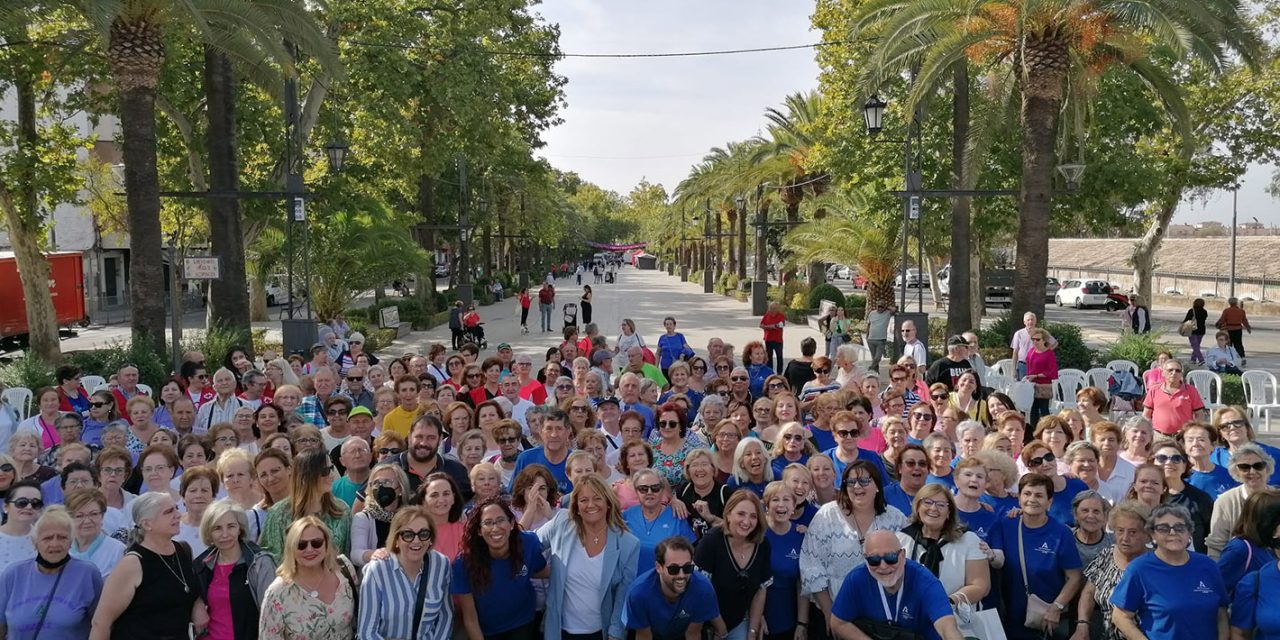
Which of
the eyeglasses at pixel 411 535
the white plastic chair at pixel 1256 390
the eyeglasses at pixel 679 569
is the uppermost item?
the eyeglasses at pixel 411 535

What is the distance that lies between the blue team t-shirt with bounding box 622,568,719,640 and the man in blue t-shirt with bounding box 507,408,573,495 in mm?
1796

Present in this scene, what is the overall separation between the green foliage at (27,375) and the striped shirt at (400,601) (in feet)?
34.9

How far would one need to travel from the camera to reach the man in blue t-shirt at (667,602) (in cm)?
469

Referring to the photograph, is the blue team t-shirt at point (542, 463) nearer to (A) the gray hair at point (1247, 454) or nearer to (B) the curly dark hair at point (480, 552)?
(B) the curly dark hair at point (480, 552)

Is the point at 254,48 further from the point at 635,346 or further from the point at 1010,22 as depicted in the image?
the point at 1010,22

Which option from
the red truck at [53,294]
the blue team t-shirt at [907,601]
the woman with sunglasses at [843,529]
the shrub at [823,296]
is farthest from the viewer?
the shrub at [823,296]

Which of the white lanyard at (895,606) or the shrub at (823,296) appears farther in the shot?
the shrub at (823,296)

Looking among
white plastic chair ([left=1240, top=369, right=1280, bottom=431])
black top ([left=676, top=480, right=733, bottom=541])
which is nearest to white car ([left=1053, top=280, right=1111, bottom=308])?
white plastic chair ([left=1240, top=369, right=1280, bottom=431])

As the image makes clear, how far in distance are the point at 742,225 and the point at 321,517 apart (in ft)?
142

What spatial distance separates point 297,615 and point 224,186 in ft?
50.4

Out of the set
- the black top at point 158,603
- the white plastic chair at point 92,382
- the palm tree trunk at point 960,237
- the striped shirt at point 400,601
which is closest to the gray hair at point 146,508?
the black top at point 158,603

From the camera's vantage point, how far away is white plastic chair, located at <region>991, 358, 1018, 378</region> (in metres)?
13.3

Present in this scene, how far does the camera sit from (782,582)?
525 cm

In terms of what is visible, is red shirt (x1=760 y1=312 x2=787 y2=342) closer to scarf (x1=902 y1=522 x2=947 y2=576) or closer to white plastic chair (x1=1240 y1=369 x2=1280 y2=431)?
white plastic chair (x1=1240 y1=369 x2=1280 y2=431)
